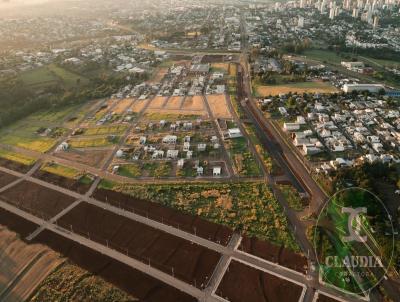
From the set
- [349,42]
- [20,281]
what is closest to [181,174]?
[20,281]

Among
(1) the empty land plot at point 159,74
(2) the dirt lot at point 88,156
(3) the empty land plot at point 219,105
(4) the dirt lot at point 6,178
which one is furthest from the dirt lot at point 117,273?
(1) the empty land plot at point 159,74

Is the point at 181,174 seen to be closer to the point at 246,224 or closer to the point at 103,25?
the point at 246,224

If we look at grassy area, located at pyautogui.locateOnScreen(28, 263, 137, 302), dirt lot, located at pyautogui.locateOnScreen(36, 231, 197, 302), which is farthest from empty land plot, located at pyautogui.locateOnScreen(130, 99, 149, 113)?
grassy area, located at pyautogui.locateOnScreen(28, 263, 137, 302)

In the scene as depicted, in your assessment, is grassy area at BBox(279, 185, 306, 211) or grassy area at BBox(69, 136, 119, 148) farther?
grassy area at BBox(69, 136, 119, 148)

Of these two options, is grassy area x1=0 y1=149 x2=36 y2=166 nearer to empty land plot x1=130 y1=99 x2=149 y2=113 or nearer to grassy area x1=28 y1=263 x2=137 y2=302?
empty land plot x1=130 y1=99 x2=149 y2=113

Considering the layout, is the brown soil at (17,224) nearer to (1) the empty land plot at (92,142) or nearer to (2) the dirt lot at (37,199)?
(2) the dirt lot at (37,199)

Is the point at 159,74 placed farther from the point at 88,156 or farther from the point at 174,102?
the point at 88,156
